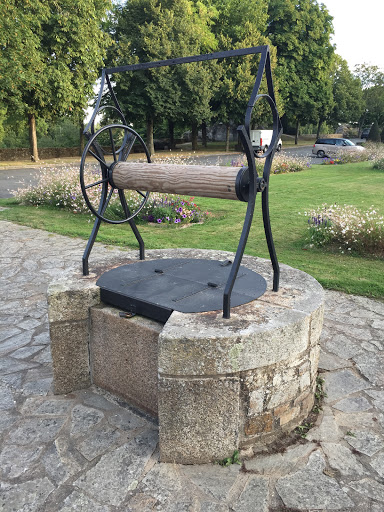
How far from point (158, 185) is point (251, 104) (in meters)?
0.82

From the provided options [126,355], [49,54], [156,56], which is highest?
[156,56]

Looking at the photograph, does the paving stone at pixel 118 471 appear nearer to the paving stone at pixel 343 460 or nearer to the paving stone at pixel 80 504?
the paving stone at pixel 80 504

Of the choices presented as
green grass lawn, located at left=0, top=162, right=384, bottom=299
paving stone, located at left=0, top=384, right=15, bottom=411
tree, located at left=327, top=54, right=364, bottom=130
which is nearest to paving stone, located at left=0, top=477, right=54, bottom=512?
paving stone, located at left=0, top=384, right=15, bottom=411

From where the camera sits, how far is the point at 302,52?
1468 inches

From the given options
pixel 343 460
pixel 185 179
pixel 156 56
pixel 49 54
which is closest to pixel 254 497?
pixel 343 460

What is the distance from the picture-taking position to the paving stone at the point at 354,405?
284 cm

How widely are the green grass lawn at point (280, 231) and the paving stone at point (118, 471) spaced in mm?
3277

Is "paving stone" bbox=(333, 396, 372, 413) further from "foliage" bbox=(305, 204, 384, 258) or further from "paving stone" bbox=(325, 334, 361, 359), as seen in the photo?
"foliage" bbox=(305, 204, 384, 258)

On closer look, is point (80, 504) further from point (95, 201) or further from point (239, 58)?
point (239, 58)

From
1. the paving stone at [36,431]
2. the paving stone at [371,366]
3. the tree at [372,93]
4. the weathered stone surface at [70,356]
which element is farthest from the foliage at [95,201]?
the tree at [372,93]

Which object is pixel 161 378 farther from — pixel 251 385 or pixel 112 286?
pixel 112 286

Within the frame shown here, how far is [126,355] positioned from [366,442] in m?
1.54

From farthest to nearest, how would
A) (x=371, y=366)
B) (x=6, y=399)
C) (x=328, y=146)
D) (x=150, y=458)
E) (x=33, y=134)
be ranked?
(x=328, y=146) < (x=33, y=134) < (x=371, y=366) < (x=6, y=399) < (x=150, y=458)

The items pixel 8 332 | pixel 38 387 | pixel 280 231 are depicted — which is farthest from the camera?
pixel 280 231
